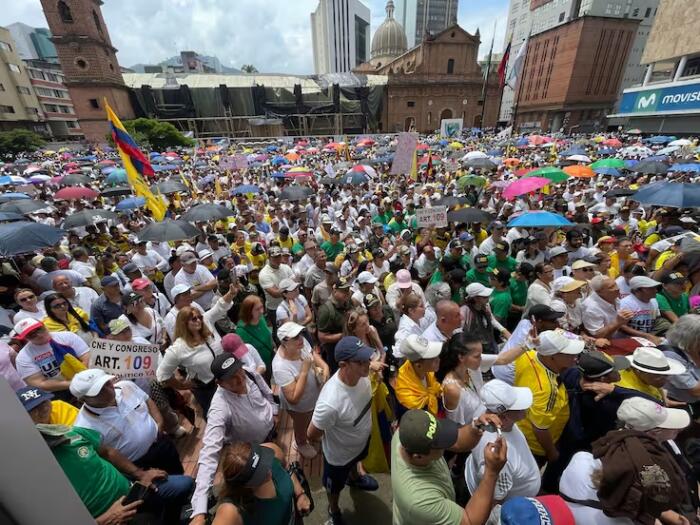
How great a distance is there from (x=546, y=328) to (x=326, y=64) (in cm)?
14098

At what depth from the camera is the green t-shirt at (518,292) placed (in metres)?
4.65

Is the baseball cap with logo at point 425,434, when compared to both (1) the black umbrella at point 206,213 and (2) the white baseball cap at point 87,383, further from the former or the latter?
(1) the black umbrella at point 206,213

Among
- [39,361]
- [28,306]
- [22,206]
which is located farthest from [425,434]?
[22,206]

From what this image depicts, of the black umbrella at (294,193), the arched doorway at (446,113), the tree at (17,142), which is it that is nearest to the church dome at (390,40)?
the arched doorway at (446,113)

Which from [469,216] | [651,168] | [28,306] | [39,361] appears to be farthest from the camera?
[651,168]

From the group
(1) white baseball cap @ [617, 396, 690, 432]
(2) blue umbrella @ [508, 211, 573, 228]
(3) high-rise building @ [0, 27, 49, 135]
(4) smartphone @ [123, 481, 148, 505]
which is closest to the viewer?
(1) white baseball cap @ [617, 396, 690, 432]

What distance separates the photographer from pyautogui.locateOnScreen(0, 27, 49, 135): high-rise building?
4589 centimetres

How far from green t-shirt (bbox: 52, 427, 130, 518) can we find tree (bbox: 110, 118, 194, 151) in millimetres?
35115

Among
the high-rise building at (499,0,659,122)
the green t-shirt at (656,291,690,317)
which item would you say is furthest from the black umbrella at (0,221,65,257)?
the high-rise building at (499,0,659,122)

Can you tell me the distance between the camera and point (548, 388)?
2422 millimetres

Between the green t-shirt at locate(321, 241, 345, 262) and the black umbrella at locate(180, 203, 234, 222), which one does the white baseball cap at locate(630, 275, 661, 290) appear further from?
the black umbrella at locate(180, 203, 234, 222)

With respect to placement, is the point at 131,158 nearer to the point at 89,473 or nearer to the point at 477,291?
the point at 89,473

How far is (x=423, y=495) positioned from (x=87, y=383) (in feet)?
7.70

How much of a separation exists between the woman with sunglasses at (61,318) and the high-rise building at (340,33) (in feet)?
418
